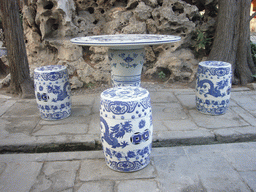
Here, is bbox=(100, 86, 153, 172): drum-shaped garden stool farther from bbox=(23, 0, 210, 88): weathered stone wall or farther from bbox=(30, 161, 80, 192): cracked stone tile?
bbox=(23, 0, 210, 88): weathered stone wall

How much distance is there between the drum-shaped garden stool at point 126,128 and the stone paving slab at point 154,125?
610 mm

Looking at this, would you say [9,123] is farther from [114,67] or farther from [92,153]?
[114,67]

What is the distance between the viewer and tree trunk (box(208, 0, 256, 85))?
4.74m

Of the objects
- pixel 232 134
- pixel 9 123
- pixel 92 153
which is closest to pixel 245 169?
pixel 232 134

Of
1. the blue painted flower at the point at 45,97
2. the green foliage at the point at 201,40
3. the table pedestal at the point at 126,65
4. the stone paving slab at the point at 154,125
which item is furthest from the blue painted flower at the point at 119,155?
the green foliage at the point at 201,40

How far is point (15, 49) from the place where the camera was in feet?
14.7

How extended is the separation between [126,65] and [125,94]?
46.6 inches

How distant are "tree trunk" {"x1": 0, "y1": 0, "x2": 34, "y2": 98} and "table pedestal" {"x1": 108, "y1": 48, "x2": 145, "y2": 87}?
6.29 feet

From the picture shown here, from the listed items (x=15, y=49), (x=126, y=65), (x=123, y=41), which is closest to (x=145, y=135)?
(x=123, y=41)

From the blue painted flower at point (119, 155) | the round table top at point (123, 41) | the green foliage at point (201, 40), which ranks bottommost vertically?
the blue painted flower at point (119, 155)

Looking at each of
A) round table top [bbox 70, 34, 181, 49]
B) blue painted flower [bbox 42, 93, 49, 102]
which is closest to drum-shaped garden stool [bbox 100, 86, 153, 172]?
round table top [bbox 70, 34, 181, 49]

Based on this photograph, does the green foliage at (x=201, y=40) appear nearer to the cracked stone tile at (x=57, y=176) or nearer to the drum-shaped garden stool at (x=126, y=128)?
the drum-shaped garden stool at (x=126, y=128)

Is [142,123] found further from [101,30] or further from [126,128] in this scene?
[101,30]

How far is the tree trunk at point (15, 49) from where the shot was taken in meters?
4.38
